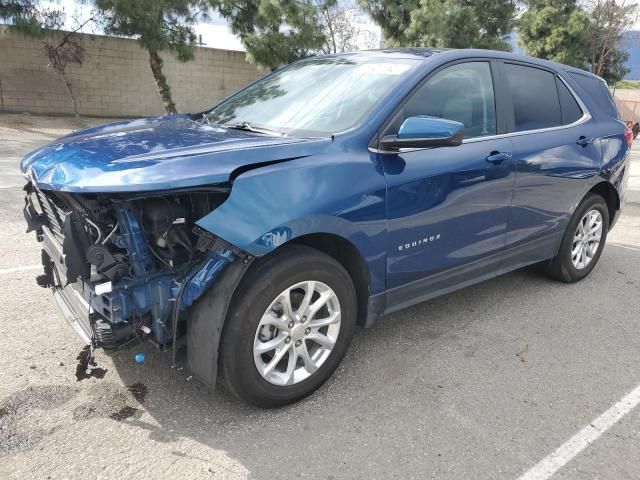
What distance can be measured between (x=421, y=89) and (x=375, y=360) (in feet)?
5.52

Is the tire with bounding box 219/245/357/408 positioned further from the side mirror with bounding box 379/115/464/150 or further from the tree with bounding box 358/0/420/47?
the tree with bounding box 358/0/420/47

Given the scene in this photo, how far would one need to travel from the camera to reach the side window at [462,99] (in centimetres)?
325

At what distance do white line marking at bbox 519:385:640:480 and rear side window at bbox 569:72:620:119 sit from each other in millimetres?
2657

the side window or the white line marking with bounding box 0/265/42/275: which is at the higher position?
the side window

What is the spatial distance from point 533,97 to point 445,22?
16.7m

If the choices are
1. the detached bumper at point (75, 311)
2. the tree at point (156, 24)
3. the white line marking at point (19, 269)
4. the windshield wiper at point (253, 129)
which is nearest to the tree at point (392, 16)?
the tree at point (156, 24)

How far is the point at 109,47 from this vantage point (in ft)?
62.8

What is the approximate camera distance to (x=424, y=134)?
2854 millimetres

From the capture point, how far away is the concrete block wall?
58.9ft

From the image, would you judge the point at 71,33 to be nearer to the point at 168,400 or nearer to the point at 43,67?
the point at 43,67

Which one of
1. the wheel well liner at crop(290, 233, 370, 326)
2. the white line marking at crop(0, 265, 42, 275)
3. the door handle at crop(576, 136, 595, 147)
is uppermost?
the door handle at crop(576, 136, 595, 147)

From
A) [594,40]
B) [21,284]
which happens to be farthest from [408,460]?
[594,40]

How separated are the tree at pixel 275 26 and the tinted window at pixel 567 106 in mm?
12653

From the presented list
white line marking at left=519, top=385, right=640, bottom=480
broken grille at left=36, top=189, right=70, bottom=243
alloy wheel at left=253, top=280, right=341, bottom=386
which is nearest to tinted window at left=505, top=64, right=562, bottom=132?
white line marking at left=519, top=385, right=640, bottom=480
